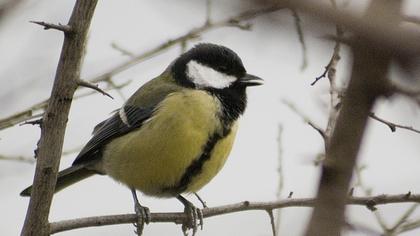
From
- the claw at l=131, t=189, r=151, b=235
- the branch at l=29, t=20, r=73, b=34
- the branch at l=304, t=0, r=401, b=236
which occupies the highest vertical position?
the branch at l=29, t=20, r=73, b=34

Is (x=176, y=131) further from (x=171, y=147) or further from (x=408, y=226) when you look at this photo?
(x=408, y=226)

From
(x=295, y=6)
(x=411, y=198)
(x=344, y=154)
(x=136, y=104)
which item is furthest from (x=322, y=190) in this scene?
(x=136, y=104)

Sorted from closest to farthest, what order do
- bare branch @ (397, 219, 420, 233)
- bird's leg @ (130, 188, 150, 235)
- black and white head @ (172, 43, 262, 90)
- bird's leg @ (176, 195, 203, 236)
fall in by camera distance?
bare branch @ (397, 219, 420, 233) < bird's leg @ (130, 188, 150, 235) < bird's leg @ (176, 195, 203, 236) < black and white head @ (172, 43, 262, 90)

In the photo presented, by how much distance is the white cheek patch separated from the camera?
4.39m

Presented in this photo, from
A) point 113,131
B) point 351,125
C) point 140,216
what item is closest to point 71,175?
point 113,131

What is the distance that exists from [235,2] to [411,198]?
7.14 feet

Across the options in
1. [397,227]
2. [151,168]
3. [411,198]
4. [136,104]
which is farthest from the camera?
[136,104]

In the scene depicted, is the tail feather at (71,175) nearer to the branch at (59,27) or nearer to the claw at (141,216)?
the claw at (141,216)

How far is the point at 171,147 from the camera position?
13.1 feet

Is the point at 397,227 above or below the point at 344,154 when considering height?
above

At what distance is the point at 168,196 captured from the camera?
14.1 feet

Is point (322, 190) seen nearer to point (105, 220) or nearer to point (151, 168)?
point (105, 220)

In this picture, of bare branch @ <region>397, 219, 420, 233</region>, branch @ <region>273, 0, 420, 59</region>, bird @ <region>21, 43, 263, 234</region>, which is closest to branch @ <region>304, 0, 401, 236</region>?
branch @ <region>273, 0, 420, 59</region>

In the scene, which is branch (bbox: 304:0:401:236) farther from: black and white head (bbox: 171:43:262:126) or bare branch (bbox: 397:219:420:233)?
black and white head (bbox: 171:43:262:126)
